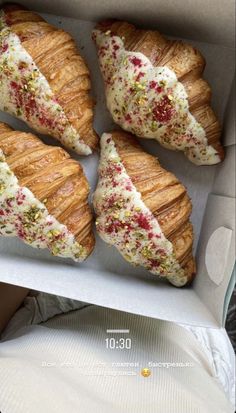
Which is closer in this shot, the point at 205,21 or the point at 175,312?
the point at 175,312

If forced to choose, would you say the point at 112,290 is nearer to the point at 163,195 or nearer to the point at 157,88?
the point at 163,195

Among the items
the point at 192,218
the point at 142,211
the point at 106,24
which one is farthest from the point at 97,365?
the point at 106,24

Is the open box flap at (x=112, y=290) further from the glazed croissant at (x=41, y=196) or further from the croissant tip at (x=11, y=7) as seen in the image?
the croissant tip at (x=11, y=7)

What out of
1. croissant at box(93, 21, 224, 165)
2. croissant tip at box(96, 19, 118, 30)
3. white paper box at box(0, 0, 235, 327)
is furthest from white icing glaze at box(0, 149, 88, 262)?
croissant tip at box(96, 19, 118, 30)

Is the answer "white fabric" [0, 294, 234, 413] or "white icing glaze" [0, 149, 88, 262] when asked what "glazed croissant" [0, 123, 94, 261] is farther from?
"white fabric" [0, 294, 234, 413]

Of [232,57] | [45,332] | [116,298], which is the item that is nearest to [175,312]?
[116,298]

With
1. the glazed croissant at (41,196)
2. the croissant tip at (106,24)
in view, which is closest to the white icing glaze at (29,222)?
the glazed croissant at (41,196)

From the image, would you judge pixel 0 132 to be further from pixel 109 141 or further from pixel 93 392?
pixel 93 392
